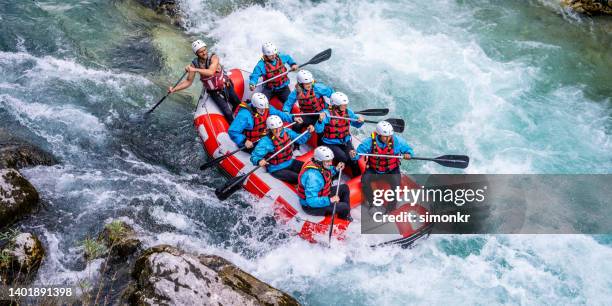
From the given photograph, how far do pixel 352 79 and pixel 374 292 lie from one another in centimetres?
478

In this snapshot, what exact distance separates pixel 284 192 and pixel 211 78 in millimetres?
2178

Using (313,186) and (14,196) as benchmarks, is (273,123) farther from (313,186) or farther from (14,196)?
(14,196)

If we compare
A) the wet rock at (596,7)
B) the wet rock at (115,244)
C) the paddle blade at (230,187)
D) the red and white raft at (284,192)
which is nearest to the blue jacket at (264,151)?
the red and white raft at (284,192)

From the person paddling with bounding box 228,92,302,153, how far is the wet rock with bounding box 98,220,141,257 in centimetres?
194

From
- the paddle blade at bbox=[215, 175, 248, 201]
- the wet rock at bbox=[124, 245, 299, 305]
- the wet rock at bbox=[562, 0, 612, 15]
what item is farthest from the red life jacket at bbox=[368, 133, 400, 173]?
the wet rock at bbox=[562, 0, 612, 15]

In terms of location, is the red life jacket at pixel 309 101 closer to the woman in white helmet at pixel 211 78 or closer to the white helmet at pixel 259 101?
the white helmet at pixel 259 101

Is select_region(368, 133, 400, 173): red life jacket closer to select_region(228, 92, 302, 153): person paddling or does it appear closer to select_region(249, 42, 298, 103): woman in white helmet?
select_region(228, 92, 302, 153): person paddling

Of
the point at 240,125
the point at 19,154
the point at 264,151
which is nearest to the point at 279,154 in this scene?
the point at 264,151

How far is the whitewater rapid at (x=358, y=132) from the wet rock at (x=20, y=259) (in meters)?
0.19

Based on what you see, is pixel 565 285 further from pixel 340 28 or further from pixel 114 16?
pixel 114 16

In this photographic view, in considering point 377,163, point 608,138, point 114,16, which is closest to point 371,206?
point 377,163

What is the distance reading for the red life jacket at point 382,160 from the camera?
725 cm

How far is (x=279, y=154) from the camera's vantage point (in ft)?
24.1

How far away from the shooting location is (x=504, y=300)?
278 inches
